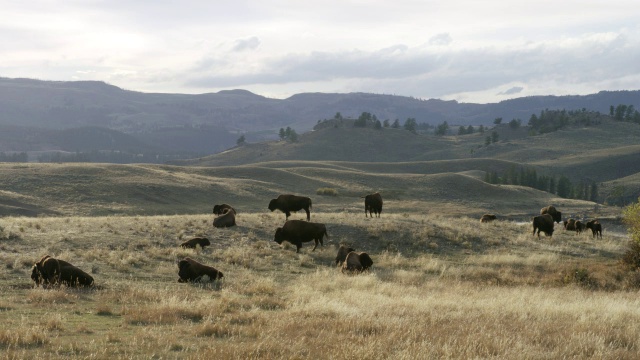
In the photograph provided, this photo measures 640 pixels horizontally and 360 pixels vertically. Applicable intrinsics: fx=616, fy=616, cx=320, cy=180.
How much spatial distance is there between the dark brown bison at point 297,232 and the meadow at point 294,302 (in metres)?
0.59

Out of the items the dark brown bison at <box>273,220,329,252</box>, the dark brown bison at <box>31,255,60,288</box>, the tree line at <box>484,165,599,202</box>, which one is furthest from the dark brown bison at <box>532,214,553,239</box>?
the tree line at <box>484,165,599,202</box>

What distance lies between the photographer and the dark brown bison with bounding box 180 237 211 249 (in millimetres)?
26445

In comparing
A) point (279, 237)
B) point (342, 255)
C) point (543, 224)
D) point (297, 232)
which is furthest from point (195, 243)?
point (543, 224)

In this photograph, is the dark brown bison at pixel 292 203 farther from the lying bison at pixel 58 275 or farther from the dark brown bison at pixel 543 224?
the lying bison at pixel 58 275

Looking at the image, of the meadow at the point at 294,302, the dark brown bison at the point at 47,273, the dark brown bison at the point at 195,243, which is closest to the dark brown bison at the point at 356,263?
the meadow at the point at 294,302

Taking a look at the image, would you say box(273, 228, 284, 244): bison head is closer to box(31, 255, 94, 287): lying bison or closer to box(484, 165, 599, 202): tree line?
box(31, 255, 94, 287): lying bison

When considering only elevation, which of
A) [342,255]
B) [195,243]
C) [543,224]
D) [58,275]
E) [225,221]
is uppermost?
[58,275]

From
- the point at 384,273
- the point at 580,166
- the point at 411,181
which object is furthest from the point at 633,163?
the point at 384,273

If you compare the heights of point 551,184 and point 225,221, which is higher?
point 225,221

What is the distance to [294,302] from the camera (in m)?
15.0

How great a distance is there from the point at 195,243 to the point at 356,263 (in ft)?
24.5

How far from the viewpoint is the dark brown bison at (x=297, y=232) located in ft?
92.4

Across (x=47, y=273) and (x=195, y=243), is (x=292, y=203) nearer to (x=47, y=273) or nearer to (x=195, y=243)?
(x=195, y=243)

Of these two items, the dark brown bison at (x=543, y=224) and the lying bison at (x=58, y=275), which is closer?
the lying bison at (x=58, y=275)
